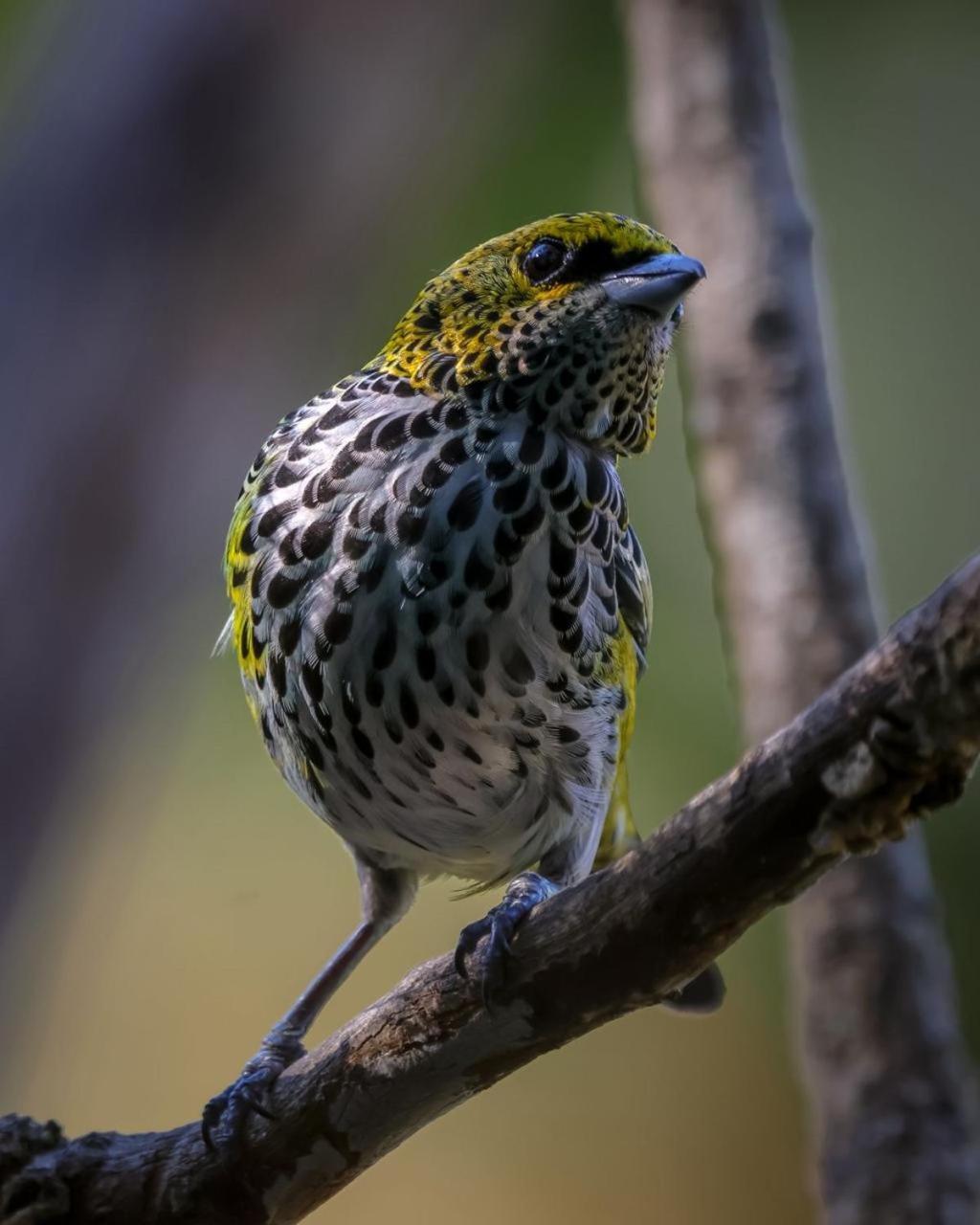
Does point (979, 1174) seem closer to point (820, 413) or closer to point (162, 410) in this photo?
point (820, 413)

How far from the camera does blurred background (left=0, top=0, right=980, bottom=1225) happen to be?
3512mm

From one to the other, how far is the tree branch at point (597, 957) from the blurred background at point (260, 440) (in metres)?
0.98

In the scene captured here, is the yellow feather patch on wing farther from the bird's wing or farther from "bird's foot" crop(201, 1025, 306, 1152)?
"bird's foot" crop(201, 1025, 306, 1152)

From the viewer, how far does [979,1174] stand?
3.45m

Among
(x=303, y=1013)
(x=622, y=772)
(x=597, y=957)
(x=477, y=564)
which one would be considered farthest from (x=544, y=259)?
(x=303, y=1013)

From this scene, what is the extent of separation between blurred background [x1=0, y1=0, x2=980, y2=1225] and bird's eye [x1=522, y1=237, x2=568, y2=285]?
115cm

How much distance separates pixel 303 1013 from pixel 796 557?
5.28 feet

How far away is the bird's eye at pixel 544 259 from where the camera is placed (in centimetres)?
279

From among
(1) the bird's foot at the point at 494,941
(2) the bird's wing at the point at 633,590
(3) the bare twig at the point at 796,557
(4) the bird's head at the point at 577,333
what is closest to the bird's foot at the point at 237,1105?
(1) the bird's foot at the point at 494,941

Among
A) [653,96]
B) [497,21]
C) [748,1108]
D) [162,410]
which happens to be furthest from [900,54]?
[748,1108]

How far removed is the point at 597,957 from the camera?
202 cm

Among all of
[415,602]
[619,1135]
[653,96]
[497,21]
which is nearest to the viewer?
[415,602]

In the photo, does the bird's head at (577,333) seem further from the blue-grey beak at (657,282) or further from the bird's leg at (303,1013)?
the bird's leg at (303,1013)

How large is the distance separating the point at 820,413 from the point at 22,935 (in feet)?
7.43
